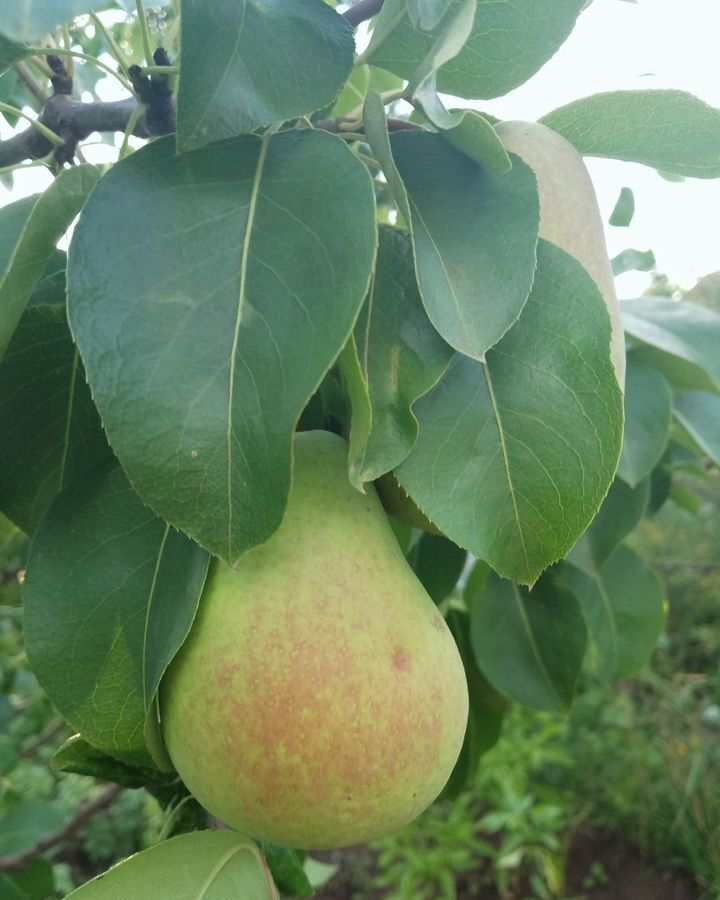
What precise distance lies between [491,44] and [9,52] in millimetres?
324

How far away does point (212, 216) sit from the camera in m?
0.47

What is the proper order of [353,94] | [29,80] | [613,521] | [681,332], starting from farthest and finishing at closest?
[681,332]
[613,521]
[353,94]
[29,80]

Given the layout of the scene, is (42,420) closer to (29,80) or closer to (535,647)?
(29,80)

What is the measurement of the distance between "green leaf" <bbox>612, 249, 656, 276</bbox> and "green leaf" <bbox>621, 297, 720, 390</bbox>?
0.13 metres

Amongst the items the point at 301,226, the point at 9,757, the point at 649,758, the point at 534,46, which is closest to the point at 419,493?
the point at 301,226

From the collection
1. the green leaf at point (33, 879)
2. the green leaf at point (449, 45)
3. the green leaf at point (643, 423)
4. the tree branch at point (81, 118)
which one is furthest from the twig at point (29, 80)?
the green leaf at point (33, 879)

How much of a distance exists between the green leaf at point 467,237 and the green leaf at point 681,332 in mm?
520

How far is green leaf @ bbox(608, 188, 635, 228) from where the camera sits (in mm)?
1178

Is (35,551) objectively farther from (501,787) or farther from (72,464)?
(501,787)

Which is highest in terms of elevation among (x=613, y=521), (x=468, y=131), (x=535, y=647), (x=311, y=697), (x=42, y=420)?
(x=468, y=131)

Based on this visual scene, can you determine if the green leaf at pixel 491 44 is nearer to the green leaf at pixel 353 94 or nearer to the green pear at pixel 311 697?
the green leaf at pixel 353 94

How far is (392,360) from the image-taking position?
496 mm

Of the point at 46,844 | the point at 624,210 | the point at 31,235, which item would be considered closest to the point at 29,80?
the point at 31,235

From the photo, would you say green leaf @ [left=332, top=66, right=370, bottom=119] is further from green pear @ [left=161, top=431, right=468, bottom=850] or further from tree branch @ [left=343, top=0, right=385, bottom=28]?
green pear @ [left=161, top=431, right=468, bottom=850]
